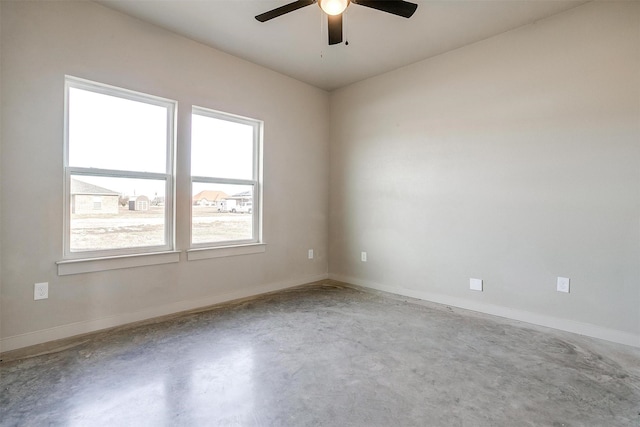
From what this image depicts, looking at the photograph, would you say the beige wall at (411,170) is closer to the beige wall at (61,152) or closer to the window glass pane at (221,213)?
the beige wall at (61,152)

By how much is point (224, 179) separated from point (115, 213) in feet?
3.76

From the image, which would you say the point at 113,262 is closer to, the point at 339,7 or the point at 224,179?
the point at 224,179

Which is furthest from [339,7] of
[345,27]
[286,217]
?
[286,217]

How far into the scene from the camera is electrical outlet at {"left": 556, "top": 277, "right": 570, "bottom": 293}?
2814 millimetres

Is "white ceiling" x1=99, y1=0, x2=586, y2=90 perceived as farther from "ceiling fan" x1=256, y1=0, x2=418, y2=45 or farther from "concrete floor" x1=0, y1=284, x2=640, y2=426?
"concrete floor" x1=0, y1=284, x2=640, y2=426

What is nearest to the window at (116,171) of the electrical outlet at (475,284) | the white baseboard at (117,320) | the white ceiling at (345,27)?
Answer: the white baseboard at (117,320)

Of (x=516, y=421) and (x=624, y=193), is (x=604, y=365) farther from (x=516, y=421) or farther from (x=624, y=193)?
(x=624, y=193)

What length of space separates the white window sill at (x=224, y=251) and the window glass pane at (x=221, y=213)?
120 millimetres

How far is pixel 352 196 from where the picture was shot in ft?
14.7

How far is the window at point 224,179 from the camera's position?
345cm

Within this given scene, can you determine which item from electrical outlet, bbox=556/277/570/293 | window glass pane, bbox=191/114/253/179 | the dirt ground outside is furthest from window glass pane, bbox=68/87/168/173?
electrical outlet, bbox=556/277/570/293

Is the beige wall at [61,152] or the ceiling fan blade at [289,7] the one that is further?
the beige wall at [61,152]

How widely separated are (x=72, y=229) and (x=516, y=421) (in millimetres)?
3350

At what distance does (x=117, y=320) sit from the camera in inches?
112
